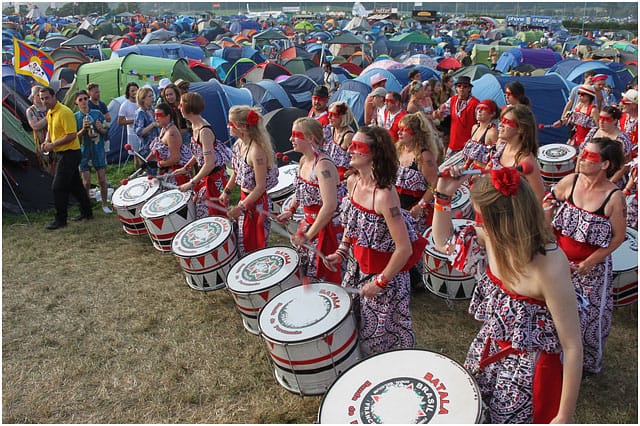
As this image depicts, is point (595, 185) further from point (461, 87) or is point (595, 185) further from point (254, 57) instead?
point (254, 57)

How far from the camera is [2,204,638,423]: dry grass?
3629mm

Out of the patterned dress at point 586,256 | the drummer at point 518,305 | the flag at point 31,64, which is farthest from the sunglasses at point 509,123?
the flag at point 31,64

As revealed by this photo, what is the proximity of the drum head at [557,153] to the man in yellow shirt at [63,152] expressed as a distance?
21.2 feet

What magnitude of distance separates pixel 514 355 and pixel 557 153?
5.99 metres

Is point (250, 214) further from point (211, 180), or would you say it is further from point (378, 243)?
point (378, 243)

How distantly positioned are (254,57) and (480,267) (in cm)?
2501

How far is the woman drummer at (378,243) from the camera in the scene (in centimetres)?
300

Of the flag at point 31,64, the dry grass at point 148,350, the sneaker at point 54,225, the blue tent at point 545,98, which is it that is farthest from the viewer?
the blue tent at point 545,98

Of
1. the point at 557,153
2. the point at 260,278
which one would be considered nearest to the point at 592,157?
the point at 260,278

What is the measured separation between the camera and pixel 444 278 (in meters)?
4.53

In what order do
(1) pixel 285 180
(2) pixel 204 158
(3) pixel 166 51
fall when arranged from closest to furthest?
(2) pixel 204 158 → (1) pixel 285 180 → (3) pixel 166 51

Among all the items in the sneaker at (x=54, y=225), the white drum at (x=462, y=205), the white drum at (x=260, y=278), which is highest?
the white drum at (x=260, y=278)

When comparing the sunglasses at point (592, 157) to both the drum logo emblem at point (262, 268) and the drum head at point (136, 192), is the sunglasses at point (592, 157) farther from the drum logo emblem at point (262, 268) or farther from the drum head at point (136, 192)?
the drum head at point (136, 192)

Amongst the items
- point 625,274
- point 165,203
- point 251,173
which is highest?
point 251,173
